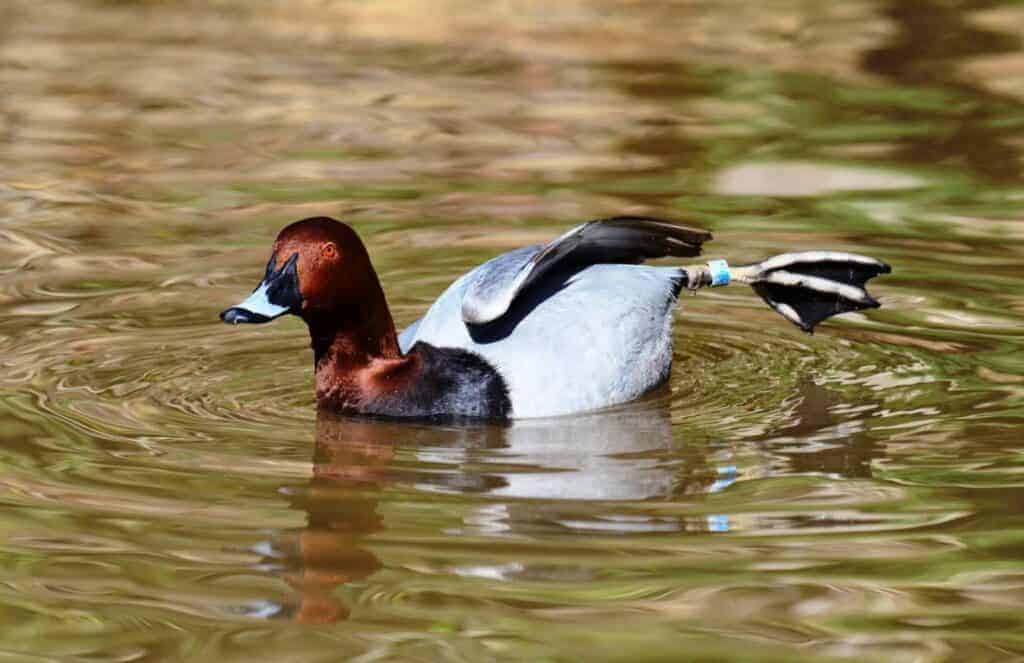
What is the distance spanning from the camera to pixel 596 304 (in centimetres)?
742

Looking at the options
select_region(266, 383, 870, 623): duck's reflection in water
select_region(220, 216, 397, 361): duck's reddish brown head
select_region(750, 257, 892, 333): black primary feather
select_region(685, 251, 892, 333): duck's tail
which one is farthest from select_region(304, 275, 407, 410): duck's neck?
select_region(750, 257, 892, 333): black primary feather

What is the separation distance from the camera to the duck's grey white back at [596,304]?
7121 millimetres

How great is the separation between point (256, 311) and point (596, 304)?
1.34m

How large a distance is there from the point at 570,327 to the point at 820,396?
0.95 m

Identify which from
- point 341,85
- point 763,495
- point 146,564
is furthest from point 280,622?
point 341,85

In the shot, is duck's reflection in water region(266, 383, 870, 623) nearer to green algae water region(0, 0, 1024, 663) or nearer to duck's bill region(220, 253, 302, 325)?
green algae water region(0, 0, 1024, 663)

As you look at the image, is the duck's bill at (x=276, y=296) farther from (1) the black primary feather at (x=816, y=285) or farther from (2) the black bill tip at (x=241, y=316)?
(1) the black primary feather at (x=816, y=285)

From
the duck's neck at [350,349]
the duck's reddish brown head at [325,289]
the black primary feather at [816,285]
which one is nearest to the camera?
the duck's reddish brown head at [325,289]

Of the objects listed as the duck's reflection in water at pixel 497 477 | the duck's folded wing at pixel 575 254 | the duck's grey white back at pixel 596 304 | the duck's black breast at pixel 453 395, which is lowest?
the duck's reflection in water at pixel 497 477

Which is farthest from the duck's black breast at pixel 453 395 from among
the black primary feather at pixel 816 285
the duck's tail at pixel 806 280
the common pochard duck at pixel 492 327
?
the black primary feather at pixel 816 285

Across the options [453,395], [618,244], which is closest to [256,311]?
[453,395]

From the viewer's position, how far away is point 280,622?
5.07m

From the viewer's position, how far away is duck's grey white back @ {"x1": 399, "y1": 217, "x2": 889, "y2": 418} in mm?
7121

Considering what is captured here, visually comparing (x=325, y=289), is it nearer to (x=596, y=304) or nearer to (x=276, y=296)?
(x=276, y=296)
